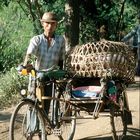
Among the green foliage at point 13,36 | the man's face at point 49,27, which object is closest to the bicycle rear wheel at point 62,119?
the man's face at point 49,27

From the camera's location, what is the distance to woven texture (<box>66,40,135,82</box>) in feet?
19.1

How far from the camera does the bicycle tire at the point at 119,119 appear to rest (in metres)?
6.09

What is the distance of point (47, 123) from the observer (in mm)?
5859

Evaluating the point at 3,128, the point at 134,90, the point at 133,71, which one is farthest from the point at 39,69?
the point at 134,90

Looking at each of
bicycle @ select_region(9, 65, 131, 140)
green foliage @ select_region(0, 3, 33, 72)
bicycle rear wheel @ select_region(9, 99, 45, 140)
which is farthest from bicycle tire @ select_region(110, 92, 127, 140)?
green foliage @ select_region(0, 3, 33, 72)

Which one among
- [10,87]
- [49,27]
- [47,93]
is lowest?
[10,87]

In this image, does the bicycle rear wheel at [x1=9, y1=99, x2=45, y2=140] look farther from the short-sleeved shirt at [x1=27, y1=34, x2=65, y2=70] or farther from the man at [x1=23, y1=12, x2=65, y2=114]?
the short-sleeved shirt at [x1=27, y1=34, x2=65, y2=70]

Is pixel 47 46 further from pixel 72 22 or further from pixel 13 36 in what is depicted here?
pixel 13 36

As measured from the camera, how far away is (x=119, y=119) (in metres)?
7.24

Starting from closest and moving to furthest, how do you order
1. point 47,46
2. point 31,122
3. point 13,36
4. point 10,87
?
point 31,122
point 47,46
point 10,87
point 13,36

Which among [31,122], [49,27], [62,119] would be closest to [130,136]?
[62,119]

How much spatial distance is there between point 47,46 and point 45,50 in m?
0.06

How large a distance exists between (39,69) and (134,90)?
245 inches

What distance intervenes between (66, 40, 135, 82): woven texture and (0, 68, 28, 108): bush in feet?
15.6
